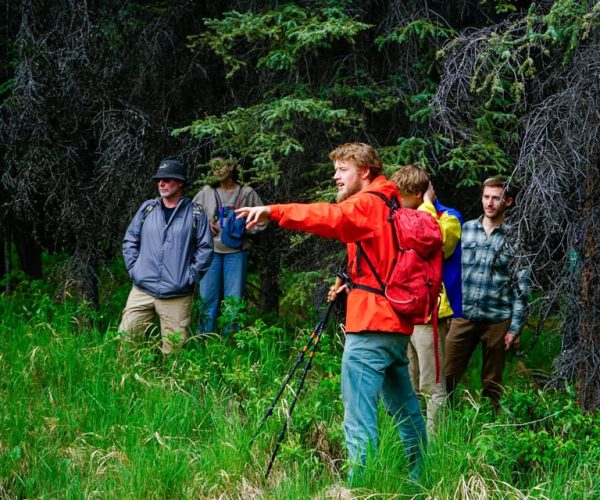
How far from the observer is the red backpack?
4.88m

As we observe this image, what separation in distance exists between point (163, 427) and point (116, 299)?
5.38 m

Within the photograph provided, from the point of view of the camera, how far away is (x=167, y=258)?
305 inches

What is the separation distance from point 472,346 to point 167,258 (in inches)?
106

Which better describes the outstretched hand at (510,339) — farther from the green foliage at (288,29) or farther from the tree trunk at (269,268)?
the tree trunk at (269,268)

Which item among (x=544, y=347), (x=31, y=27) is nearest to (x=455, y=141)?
(x=544, y=347)

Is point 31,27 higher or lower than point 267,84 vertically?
higher

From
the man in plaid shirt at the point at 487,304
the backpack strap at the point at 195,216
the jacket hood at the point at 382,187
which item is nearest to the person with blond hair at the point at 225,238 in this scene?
the backpack strap at the point at 195,216

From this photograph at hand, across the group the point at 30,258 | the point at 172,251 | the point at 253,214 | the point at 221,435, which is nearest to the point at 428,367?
the point at 221,435

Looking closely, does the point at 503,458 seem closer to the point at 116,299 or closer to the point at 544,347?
the point at 544,347

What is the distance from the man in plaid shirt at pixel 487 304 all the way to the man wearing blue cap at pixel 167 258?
2.27m

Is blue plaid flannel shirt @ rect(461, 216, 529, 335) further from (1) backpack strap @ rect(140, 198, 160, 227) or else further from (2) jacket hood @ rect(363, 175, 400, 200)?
(1) backpack strap @ rect(140, 198, 160, 227)

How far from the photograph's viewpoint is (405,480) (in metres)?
5.04

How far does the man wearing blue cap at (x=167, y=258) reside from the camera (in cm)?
774

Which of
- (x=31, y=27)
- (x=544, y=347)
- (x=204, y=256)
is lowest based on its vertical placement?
(x=544, y=347)
